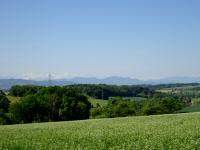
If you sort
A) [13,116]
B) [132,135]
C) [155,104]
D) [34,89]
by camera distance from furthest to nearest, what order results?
[34,89], [155,104], [13,116], [132,135]

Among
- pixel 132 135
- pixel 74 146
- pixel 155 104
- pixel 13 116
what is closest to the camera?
pixel 74 146

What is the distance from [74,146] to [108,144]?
1.93 metres

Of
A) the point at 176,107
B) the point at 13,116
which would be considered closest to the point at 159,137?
the point at 13,116

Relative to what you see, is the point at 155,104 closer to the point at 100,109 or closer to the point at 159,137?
the point at 100,109

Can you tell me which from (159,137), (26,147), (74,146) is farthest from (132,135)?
(26,147)

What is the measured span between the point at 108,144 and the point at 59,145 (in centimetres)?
282

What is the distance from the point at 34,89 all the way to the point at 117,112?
57.1 metres

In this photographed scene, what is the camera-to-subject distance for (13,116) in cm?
12781

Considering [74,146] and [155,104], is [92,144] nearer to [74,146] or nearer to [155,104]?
[74,146]

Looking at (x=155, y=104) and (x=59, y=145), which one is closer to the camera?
(x=59, y=145)

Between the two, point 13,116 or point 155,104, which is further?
point 155,104

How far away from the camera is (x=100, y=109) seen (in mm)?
138750

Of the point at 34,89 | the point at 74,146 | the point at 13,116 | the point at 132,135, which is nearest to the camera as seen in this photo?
the point at 74,146

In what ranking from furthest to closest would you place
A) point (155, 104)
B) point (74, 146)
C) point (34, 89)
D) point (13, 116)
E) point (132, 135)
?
1. point (34, 89)
2. point (155, 104)
3. point (13, 116)
4. point (132, 135)
5. point (74, 146)
